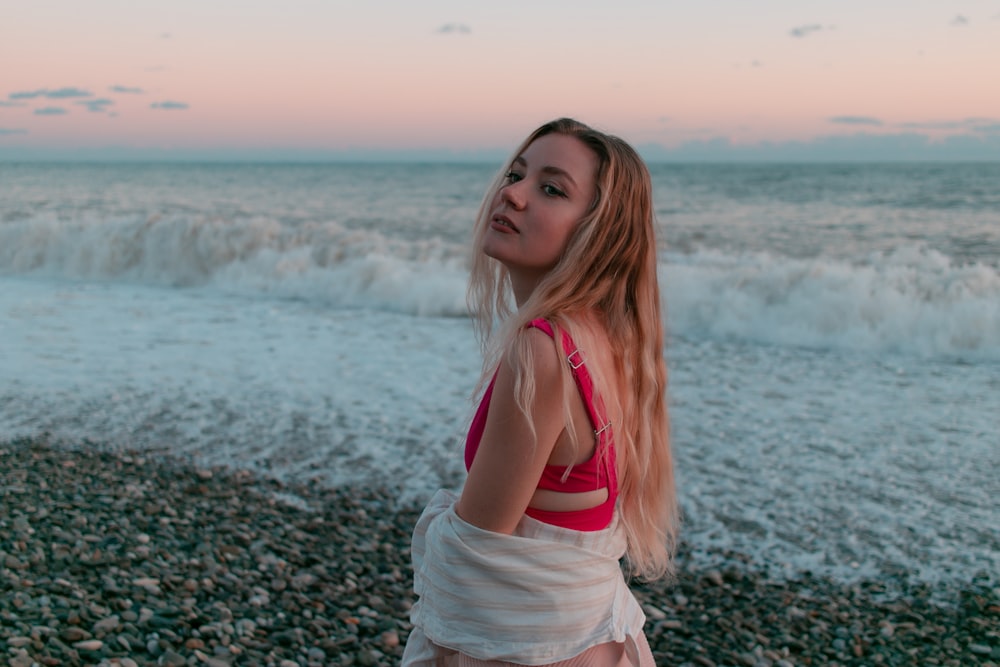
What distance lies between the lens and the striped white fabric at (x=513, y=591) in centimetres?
172

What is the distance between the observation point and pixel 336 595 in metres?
4.64

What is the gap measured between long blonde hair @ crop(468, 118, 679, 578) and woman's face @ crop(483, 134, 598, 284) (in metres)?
0.03

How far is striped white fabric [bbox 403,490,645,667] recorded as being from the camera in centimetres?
172

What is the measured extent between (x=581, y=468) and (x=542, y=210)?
1.95 feet

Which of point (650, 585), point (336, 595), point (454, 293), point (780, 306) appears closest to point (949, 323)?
point (780, 306)

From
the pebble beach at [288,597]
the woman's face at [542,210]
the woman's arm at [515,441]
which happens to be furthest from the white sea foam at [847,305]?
the woman's arm at [515,441]

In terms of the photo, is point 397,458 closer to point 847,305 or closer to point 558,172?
point 558,172

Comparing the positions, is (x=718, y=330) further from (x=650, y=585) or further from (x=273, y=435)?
(x=650, y=585)

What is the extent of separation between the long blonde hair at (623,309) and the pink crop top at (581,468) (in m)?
0.04

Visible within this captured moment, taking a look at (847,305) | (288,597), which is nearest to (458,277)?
(847,305)

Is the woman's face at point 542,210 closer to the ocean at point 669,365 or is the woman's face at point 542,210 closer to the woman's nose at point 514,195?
the woman's nose at point 514,195

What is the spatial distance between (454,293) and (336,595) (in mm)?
11505

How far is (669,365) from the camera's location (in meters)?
10.5

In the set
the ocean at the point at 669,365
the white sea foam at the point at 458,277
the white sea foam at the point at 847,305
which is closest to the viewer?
the ocean at the point at 669,365
